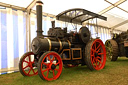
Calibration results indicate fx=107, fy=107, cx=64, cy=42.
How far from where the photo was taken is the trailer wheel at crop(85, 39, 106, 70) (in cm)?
314

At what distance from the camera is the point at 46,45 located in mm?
2607

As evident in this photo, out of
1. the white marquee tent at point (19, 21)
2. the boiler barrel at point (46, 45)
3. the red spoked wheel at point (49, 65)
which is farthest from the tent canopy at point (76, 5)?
the red spoked wheel at point (49, 65)

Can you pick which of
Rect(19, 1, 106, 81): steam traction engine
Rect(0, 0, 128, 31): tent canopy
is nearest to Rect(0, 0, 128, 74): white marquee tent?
Rect(0, 0, 128, 31): tent canopy

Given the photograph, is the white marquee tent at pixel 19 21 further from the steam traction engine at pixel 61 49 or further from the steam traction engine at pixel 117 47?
the steam traction engine at pixel 117 47

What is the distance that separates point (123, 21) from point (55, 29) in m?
6.77

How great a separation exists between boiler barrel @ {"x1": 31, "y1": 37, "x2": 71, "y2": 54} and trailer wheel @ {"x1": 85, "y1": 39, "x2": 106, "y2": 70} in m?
0.72

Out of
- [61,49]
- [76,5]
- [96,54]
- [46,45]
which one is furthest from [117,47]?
[46,45]

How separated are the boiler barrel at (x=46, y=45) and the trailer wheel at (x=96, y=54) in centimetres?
72

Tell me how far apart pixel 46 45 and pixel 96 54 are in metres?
1.71

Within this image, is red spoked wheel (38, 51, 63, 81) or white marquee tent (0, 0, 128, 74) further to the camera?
white marquee tent (0, 0, 128, 74)

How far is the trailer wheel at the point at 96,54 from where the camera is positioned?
3.14 metres

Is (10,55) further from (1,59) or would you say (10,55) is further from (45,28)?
(45,28)

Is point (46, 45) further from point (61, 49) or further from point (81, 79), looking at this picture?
point (81, 79)

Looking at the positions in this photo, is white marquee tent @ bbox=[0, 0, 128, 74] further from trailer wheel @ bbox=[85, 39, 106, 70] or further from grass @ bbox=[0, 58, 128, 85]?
trailer wheel @ bbox=[85, 39, 106, 70]
